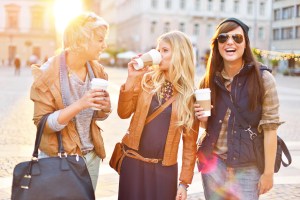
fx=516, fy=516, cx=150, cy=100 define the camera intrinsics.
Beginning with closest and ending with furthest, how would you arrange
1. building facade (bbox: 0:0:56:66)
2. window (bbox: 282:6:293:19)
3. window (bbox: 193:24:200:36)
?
1. window (bbox: 282:6:293:19)
2. building facade (bbox: 0:0:56:66)
3. window (bbox: 193:24:200:36)

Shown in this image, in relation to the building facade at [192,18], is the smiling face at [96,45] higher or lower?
lower

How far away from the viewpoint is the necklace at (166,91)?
379cm

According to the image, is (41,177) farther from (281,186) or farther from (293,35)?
(293,35)

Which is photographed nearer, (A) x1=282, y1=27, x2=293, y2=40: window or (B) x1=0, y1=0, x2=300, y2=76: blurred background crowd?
(A) x1=282, y1=27, x2=293, y2=40: window

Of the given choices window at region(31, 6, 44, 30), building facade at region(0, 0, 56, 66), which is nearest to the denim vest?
building facade at region(0, 0, 56, 66)

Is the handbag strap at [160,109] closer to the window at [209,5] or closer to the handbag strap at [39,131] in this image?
the handbag strap at [39,131]

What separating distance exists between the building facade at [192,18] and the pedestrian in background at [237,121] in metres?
74.9

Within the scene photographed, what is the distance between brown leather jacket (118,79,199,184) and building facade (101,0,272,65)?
246 ft

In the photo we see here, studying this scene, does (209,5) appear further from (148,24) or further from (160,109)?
(160,109)

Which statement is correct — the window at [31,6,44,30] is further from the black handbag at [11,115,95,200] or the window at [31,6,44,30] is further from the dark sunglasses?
the black handbag at [11,115,95,200]

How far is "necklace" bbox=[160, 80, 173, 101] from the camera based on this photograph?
3792mm

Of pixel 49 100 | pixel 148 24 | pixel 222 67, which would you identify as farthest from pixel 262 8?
pixel 49 100

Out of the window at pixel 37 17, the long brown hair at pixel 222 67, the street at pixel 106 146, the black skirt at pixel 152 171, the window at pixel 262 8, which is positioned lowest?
the street at pixel 106 146

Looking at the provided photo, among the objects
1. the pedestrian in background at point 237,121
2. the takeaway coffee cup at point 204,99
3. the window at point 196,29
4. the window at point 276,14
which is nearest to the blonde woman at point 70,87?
the takeaway coffee cup at point 204,99
